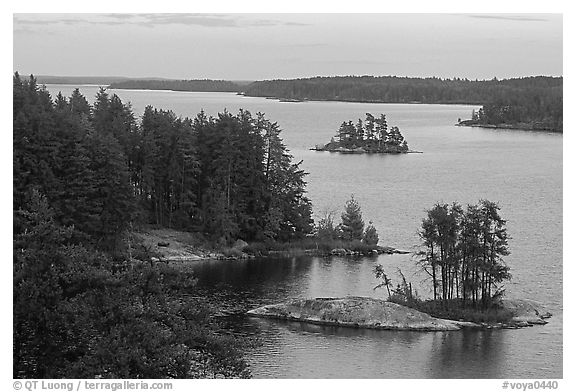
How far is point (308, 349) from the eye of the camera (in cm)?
1977

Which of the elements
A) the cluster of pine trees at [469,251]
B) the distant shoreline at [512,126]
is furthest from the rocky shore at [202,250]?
the distant shoreline at [512,126]

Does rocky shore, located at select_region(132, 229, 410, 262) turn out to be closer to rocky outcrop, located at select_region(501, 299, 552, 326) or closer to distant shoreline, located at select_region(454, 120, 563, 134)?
rocky outcrop, located at select_region(501, 299, 552, 326)

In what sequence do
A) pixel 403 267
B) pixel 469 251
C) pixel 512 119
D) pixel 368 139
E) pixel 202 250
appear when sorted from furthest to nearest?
pixel 512 119
pixel 368 139
pixel 202 250
pixel 403 267
pixel 469 251

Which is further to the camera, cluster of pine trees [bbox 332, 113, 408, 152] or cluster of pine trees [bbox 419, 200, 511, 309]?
cluster of pine trees [bbox 332, 113, 408, 152]

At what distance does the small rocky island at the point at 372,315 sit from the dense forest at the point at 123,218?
2.77 metres

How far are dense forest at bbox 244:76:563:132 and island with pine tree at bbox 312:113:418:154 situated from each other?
3.57 meters

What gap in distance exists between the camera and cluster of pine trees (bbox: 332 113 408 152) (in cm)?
6850

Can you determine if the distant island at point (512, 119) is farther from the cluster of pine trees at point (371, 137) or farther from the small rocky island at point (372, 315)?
the small rocky island at point (372, 315)

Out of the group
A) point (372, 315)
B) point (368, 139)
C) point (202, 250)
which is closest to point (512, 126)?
point (368, 139)

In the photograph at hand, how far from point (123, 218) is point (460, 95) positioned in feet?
207

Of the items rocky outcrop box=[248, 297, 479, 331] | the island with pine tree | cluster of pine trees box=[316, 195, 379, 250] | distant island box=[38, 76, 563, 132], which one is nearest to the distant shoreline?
distant island box=[38, 76, 563, 132]

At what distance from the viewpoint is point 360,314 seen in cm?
2211

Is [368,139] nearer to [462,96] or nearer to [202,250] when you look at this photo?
[462,96]
